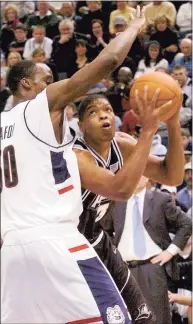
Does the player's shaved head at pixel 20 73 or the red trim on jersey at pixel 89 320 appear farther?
the player's shaved head at pixel 20 73

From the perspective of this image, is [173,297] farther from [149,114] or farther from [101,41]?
[101,41]

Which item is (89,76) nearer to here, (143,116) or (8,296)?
(143,116)

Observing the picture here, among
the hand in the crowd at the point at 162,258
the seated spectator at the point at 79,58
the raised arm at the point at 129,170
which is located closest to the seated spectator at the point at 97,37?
the seated spectator at the point at 79,58

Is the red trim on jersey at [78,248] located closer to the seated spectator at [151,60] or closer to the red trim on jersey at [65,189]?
the red trim on jersey at [65,189]

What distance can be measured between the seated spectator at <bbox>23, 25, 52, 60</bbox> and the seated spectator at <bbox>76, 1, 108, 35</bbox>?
26.5 inches

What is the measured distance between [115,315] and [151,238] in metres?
2.49

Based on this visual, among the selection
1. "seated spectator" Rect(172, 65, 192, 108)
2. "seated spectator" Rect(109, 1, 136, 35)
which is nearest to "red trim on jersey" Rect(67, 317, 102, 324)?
"seated spectator" Rect(172, 65, 192, 108)

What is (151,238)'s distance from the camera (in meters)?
5.65

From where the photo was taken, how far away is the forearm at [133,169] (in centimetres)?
328

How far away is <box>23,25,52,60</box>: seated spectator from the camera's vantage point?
11.2m

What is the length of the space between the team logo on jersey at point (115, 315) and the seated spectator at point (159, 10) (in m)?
8.52

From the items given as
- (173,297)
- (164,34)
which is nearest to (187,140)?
(164,34)

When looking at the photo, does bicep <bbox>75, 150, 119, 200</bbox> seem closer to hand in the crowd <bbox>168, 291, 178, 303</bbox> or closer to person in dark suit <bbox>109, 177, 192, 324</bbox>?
person in dark suit <bbox>109, 177, 192, 324</bbox>

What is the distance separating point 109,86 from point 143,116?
681 cm
